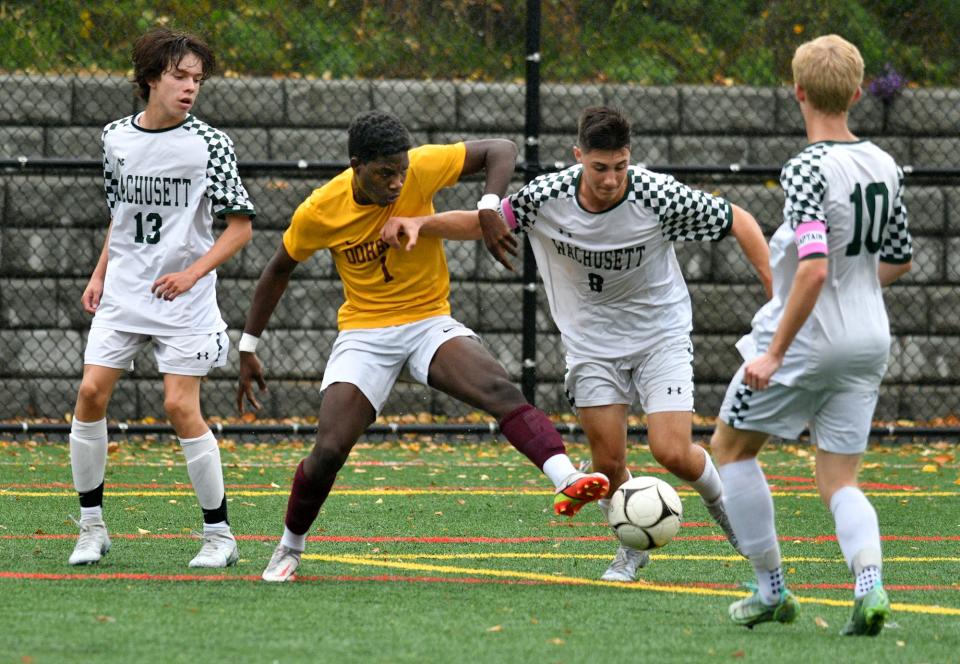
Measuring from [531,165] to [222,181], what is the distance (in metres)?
4.93

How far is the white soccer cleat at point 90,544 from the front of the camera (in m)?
6.26

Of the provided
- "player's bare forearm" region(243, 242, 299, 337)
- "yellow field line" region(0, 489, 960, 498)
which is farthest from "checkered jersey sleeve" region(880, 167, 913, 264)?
"yellow field line" region(0, 489, 960, 498)

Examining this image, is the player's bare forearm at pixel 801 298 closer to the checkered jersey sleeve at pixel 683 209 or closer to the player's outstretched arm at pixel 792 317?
the player's outstretched arm at pixel 792 317

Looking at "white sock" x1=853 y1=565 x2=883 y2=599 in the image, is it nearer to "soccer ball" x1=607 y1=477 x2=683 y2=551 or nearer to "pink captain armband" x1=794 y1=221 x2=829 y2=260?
"pink captain armband" x1=794 y1=221 x2=829 y2=260

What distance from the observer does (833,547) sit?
23.4 feet

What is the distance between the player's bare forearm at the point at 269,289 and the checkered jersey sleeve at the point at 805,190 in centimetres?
231

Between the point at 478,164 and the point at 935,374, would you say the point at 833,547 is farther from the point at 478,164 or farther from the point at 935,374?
the point at 935,374

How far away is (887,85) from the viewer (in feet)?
40.9

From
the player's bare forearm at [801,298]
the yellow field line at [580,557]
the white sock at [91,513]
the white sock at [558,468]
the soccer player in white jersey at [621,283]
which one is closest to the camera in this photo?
the player's bare forearm at [801,298]

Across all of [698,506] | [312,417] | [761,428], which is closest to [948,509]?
[698,506]

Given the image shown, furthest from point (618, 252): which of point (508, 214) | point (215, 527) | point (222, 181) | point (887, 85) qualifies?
point (887, 85)

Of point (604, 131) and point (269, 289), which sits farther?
point (269, 289)

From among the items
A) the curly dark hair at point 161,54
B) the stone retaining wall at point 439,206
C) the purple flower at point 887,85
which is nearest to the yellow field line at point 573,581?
the curly dark hair at point 161,54

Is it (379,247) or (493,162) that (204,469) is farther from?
(493,162)
